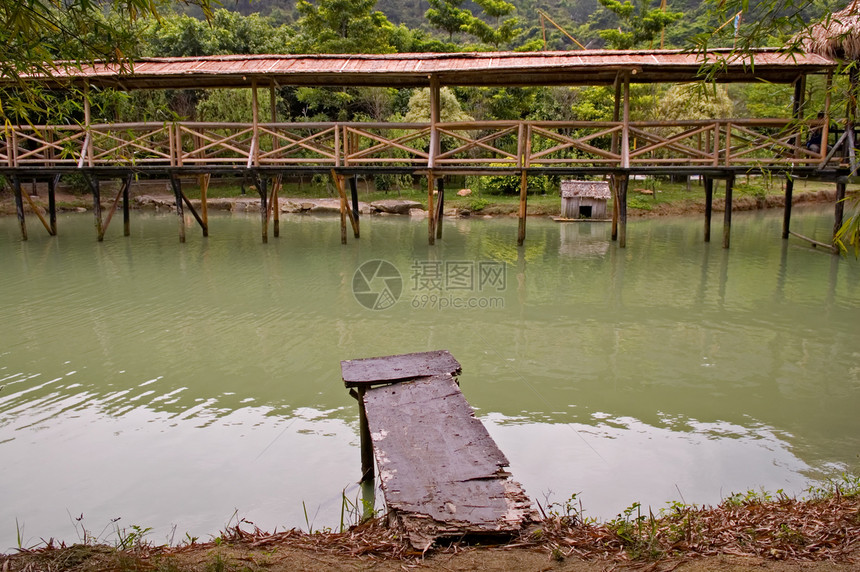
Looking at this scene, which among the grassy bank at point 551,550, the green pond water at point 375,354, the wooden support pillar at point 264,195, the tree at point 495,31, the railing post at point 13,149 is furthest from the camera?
the tree at point 495,31

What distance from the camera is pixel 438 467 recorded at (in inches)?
118

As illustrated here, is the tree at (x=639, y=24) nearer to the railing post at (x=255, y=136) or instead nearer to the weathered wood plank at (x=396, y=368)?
the railing post at (x=255, y=136)

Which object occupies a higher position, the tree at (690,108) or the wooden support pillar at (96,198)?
the tree at (690,108)

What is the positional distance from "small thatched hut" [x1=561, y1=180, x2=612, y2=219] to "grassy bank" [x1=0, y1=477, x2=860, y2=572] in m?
16.5

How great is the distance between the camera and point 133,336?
7.26 metres

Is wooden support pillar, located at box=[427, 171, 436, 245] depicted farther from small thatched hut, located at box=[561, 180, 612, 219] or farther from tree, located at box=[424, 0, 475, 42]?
tree, located at box=[424, 0, 475, 42]

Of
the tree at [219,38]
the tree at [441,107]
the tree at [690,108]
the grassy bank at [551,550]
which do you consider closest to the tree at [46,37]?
the grassy bank at [551,550]

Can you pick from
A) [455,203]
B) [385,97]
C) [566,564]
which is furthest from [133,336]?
[385,97]

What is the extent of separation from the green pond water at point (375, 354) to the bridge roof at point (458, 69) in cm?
330

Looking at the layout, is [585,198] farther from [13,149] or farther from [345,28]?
[13,149]

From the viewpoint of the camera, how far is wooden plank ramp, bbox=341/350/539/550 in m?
2.62

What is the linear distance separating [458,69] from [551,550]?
10.3 meters

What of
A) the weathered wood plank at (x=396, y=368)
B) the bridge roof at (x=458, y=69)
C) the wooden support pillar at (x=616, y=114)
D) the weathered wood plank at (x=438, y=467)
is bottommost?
the weathered wood plank at (x=438, y=467)

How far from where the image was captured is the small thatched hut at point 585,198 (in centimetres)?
1892
